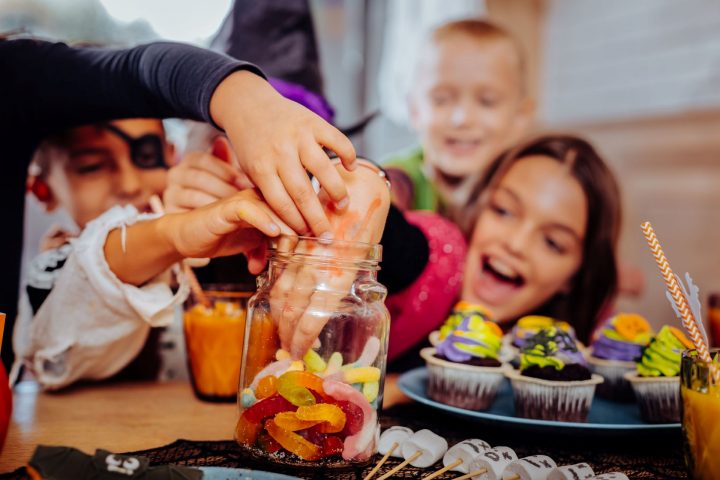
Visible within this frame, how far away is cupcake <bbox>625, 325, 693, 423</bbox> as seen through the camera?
0.96 metres

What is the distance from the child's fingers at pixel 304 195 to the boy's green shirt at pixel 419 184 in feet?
3.49

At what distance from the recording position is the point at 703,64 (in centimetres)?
215

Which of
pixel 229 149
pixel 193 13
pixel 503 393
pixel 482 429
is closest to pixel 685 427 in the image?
pixel 482 429

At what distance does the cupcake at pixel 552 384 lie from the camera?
0.94m

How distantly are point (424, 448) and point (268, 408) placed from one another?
18cm

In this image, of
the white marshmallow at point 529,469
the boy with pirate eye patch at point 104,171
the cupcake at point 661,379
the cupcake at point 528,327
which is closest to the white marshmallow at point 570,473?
the white marshmallow at point 529,469

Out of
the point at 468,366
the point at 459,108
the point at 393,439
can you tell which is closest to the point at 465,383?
the point at 468,366

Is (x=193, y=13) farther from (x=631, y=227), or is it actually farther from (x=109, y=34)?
(x=631, y=227)

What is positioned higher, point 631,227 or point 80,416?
point 631,227

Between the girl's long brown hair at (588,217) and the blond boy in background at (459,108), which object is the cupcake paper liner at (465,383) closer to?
the girl's long brown hair at (588,217)

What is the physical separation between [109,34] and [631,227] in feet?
5.92

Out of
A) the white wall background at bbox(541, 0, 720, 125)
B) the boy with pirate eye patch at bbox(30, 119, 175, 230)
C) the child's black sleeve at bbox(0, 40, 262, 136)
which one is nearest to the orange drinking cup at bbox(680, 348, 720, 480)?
the child's black sleeve at bbox(0, 40, 262, 136)

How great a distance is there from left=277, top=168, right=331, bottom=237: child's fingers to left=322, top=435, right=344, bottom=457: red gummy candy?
228 millimetres

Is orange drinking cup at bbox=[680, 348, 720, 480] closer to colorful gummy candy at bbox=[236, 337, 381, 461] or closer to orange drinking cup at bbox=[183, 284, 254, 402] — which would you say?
colorful gummy candy at bbox=[236, 337, 381, 461]
